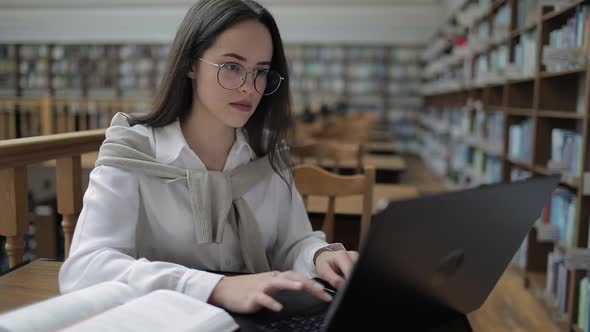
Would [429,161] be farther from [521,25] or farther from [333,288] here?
[333,288]

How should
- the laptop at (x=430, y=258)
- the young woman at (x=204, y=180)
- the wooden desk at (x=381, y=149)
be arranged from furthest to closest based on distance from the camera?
the wooden desk at (x=381, y=149), the young woman at (x=204, y=180), the laptop at (x=430, y=258)

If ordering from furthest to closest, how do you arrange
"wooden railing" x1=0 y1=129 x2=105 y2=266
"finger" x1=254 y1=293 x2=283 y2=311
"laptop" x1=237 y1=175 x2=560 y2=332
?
1. "wooden railing" x1=0 y1=129 x2=105 y2=266
2. "finger" x1=254 y1=293 x2=283 y2=311
3. "laptop" x1=237 y1=175 x2=560 y2=332

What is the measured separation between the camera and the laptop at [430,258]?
527 millimetres

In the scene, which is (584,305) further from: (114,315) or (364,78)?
(364,78)

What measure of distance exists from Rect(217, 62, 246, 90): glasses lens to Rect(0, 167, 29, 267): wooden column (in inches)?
24.6

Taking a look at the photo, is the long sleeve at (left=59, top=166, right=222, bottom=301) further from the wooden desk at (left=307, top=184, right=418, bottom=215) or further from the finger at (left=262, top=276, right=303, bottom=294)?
the wooden desk at (left=307, top=184, right=418, bottom=215)

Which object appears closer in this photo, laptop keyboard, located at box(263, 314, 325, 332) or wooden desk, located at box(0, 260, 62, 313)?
laptop keyboard, located at box(263, 314, 325, 332)

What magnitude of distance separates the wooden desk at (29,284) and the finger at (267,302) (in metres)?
0.42

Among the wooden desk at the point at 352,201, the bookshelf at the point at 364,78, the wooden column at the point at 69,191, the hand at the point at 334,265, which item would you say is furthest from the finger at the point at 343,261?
the bookshelf at the point at 364,78

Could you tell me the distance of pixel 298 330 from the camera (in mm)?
703

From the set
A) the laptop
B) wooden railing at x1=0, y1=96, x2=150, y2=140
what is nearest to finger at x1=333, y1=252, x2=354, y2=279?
the laptop

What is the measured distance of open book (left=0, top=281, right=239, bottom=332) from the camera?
0.61 m

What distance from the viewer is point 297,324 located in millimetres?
721

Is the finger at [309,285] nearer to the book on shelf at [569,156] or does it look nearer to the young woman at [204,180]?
the young woman at [204,180]
